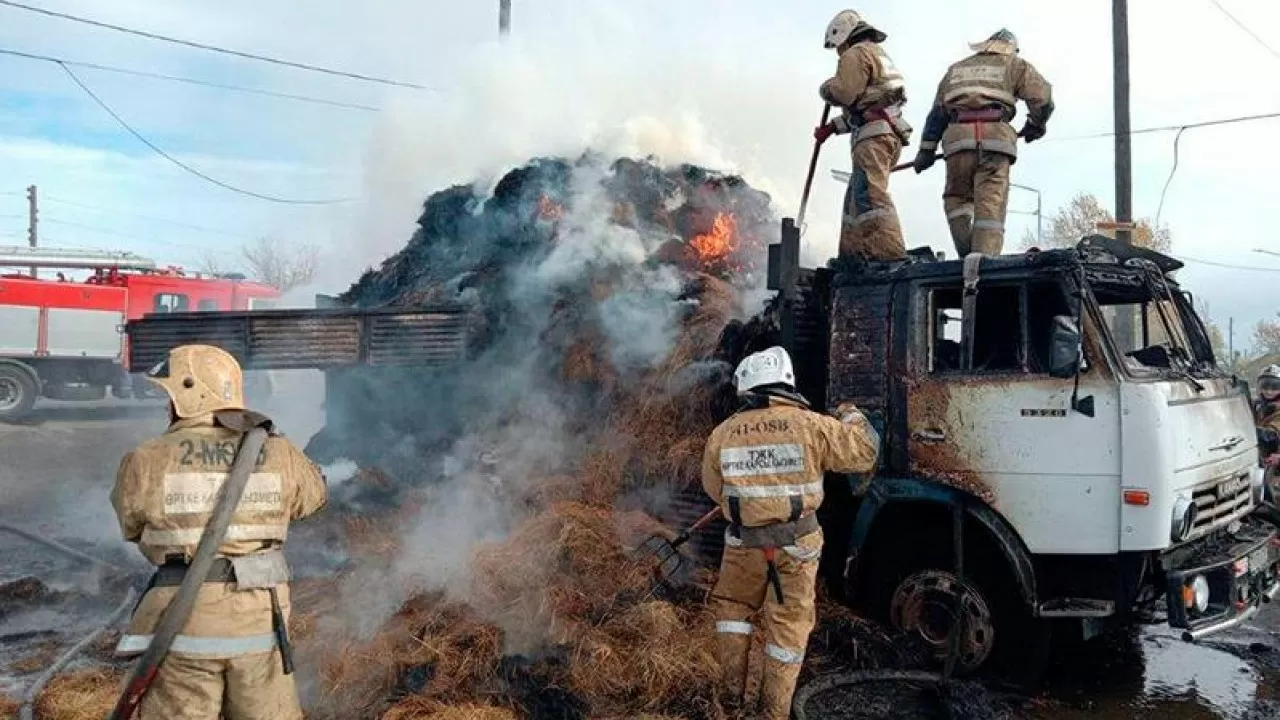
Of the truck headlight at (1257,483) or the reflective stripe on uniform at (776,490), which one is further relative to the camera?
the truck headlight at (1257,483)

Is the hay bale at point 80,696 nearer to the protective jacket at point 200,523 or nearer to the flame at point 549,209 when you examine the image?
the protective jacket at point 200,523

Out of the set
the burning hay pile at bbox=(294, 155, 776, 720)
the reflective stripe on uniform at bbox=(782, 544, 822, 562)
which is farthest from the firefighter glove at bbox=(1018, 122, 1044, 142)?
the reflective stripe on uniform at bbox=(782, 544, 822, 562)

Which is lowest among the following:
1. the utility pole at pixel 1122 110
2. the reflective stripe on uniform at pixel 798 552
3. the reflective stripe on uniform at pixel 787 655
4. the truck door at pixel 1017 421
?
the reflective stripe on uniform at pixel 787 655

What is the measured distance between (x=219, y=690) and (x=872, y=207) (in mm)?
4869

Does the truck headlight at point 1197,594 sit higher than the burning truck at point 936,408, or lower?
lower

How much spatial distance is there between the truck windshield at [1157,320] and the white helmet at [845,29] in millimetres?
2628

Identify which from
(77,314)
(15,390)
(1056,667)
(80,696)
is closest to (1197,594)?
(1056,667)

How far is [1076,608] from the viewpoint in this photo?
467cm

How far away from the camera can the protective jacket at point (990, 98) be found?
6367mm

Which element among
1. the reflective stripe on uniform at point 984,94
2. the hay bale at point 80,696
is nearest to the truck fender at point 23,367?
the hay bale at point 80,696

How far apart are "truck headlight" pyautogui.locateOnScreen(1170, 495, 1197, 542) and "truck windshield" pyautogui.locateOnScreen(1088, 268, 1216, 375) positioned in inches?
29.9

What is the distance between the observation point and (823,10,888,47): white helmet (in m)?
6.69

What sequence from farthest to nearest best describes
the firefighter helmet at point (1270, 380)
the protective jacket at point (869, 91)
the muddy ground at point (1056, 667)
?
the firefighter helmet at point (1270, 380)
the protective jacket at point (869, 91)
the muddy ground at point (1056, 667)

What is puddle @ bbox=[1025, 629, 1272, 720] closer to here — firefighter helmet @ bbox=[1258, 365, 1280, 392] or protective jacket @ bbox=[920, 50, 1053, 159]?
firefighter helmet @ bbox=[1258, 365, 1280, 392]
